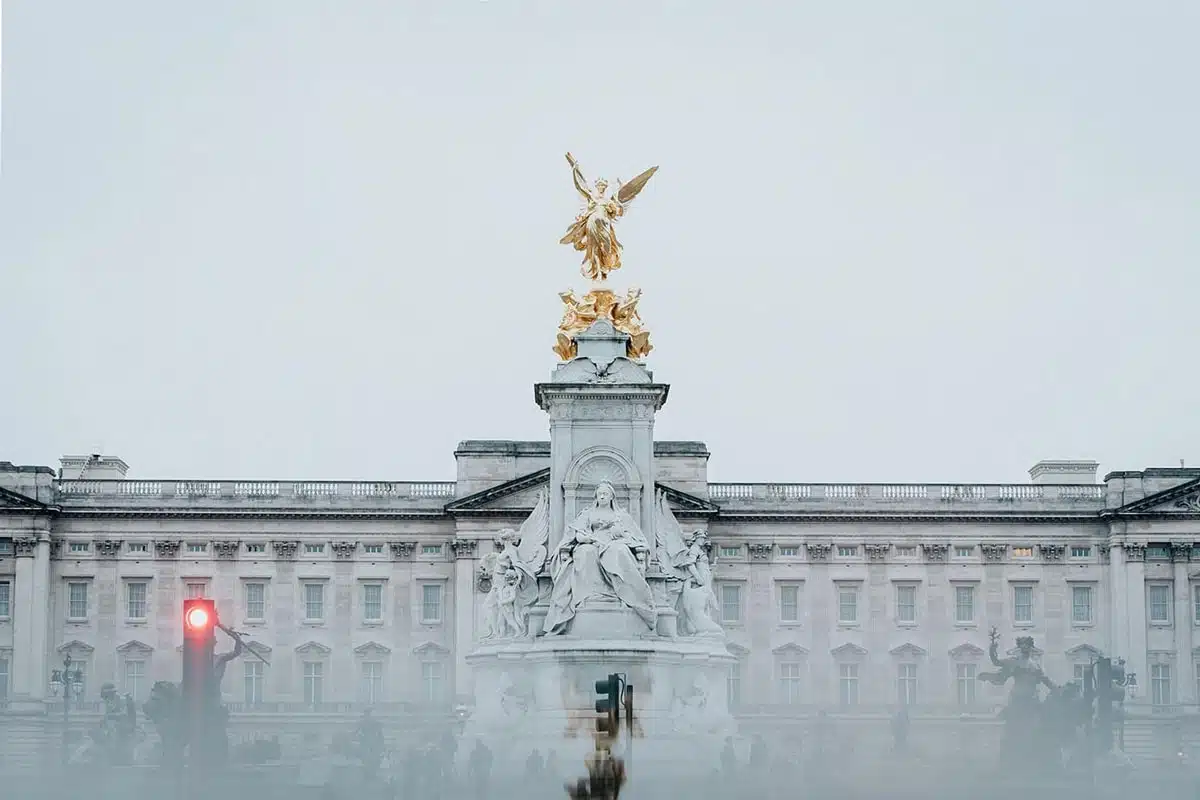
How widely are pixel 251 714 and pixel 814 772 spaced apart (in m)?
53.4

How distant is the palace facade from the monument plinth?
46.6m

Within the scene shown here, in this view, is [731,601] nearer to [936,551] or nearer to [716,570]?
[716,570]

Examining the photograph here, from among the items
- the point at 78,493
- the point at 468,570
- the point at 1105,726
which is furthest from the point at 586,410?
the point at 78,493

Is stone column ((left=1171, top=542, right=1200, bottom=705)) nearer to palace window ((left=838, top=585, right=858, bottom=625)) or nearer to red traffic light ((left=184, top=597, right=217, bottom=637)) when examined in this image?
palace window ((left=838, top=585, right=858, bottom=625))

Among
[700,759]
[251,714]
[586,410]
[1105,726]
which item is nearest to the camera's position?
[700,759]

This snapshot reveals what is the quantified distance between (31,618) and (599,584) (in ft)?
186

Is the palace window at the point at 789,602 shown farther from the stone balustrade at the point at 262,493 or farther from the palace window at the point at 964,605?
the stone balustrade at the point at 262,493

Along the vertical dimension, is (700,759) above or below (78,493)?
below

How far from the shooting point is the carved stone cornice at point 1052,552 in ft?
316

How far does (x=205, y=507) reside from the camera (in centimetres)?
9531

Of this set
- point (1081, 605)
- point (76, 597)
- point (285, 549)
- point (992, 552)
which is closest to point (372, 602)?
point (285, 549)

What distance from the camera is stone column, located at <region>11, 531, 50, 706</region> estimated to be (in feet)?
305

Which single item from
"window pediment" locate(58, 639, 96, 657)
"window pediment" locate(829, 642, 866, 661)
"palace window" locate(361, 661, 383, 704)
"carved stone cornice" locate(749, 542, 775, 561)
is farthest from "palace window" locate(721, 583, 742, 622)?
"window pediment" locate(58, 639, 96, 657)

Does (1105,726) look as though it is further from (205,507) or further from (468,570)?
(205,507)
